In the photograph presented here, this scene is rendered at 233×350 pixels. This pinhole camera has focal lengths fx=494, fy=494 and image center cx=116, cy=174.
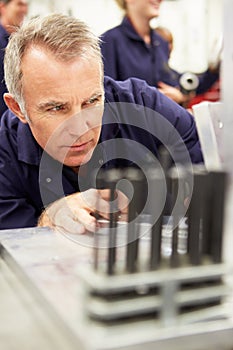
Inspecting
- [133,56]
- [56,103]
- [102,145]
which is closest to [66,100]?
[56,103]

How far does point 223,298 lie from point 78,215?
0.45 metres

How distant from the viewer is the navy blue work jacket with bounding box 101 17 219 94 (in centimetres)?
142

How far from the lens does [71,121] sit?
1.07 m

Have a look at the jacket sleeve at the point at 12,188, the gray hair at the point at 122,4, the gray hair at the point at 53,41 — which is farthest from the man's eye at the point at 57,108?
the gray hair at the point at 122,4

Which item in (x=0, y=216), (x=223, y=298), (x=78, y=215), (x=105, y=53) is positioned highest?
(x=105, y=53)

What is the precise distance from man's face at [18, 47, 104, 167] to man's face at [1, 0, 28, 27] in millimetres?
414

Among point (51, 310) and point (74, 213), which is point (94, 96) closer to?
point (74, 213)

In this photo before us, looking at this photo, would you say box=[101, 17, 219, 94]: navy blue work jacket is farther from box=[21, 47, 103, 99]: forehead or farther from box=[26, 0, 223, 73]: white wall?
box=[26, 0, 223, 73]: white wall

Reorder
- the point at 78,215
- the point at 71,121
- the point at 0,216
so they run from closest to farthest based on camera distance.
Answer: the point at 78,215, the point at 71,121, the point at 0,216

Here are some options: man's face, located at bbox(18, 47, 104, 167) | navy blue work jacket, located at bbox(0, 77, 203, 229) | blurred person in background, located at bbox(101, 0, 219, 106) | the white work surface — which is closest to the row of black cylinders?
the white work surface

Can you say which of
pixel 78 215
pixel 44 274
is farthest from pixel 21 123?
pixel 44 274

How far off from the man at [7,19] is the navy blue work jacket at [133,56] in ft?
0.83

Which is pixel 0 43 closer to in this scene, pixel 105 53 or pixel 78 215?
pixel 105 53

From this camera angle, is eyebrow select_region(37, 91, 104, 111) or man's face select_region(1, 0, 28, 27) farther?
man's face select_region(1, 0, 28, 27)
